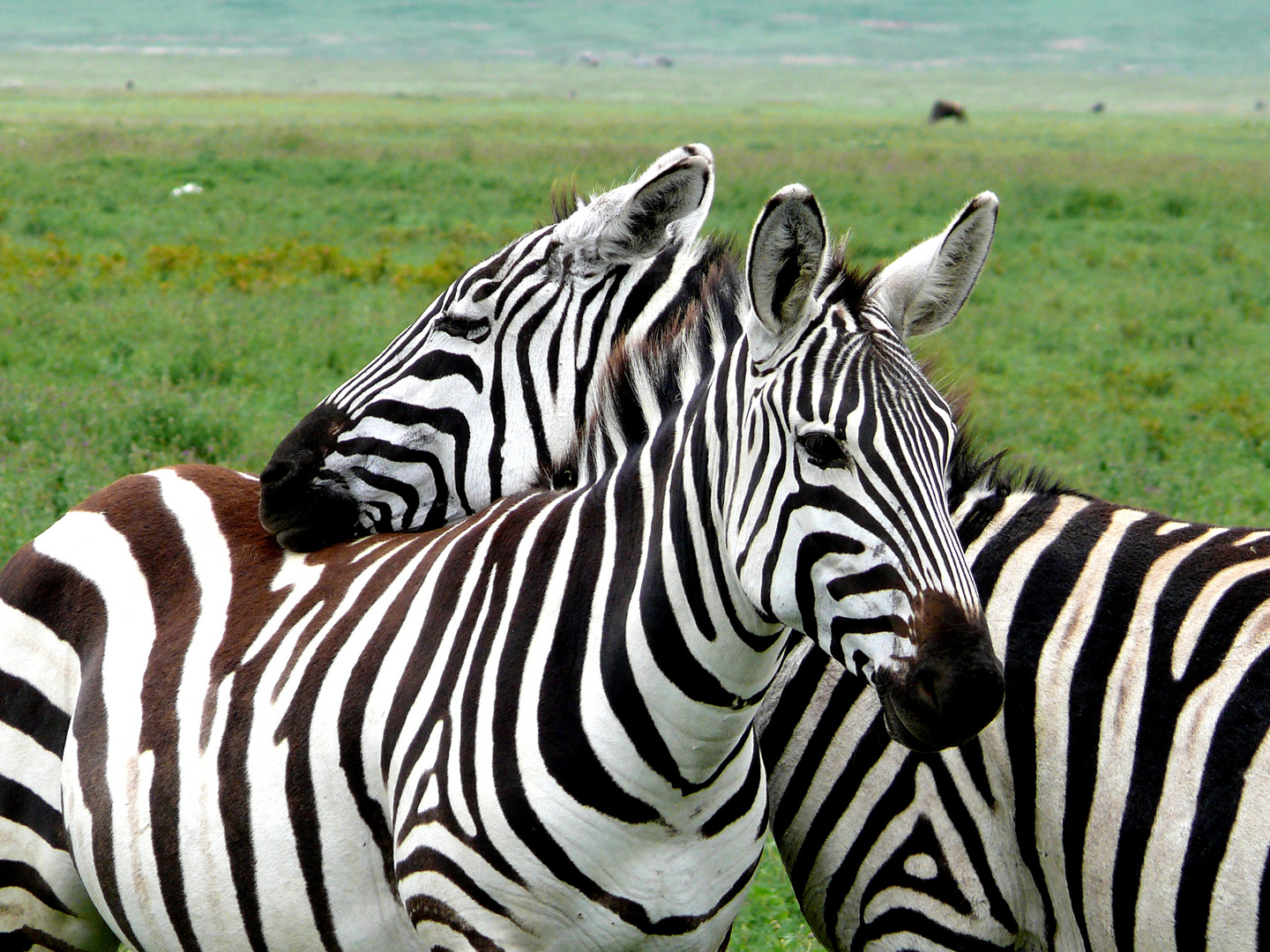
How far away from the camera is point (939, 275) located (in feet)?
9.16

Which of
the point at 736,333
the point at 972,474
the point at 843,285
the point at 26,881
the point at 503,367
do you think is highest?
the point at 843,285

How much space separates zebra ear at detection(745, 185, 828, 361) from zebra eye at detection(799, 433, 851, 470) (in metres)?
0.23

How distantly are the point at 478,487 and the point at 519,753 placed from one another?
1.13m

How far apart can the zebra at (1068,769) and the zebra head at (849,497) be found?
560 mm

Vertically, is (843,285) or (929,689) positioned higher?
(843,285)

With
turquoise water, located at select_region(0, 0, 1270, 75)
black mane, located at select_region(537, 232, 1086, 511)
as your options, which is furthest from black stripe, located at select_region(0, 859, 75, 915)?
turquoise water, located at select_region(0, 0, 1270, 75)

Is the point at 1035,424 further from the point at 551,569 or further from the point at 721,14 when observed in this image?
the point at 721,14

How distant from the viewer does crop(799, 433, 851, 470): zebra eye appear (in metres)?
2.44

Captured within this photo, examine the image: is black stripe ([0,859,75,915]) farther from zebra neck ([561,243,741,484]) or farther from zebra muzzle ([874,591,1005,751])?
zebra muzzle ([874,591,1005,751])

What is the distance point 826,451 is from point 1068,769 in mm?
941

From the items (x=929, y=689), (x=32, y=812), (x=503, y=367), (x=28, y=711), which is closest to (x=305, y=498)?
(x=503, y=367)

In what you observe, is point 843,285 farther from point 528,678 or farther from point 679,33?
point 679,33

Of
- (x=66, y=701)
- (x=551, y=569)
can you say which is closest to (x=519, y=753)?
(x=551, y=569)

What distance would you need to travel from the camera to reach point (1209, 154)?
134 feet
